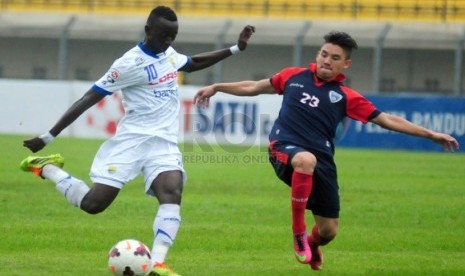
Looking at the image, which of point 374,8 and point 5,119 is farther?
point 374,8

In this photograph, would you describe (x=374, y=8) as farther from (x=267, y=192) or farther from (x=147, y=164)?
(x=147, y=164)

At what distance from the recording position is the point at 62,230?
1271 centimetres

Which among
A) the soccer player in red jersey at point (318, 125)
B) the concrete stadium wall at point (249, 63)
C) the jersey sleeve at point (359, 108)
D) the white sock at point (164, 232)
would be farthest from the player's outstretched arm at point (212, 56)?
the concrete stadium wall at point (249, 63)

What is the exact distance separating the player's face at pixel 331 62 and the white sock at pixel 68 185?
230 centimetres

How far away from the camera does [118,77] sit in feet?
31.6

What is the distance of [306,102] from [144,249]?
6.71 ft

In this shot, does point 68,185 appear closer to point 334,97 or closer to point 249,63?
point 334,97

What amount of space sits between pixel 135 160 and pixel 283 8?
34.4m

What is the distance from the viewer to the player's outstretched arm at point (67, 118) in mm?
9617

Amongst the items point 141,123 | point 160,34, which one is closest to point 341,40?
point 160,34

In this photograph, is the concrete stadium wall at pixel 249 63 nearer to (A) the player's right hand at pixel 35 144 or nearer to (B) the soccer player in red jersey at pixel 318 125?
(B) the soccer player in red jersey at pixel 318 125

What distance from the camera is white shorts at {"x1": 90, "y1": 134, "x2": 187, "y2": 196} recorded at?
966cm

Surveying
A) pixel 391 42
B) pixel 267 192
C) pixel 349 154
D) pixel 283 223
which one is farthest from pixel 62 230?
pixel 391 42

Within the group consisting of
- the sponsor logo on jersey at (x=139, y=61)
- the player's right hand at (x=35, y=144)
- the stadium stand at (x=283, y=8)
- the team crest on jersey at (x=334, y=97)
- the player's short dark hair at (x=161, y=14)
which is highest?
the player's short dark hair at (x=161, y=14)
